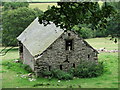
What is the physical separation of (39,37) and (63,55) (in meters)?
3.60

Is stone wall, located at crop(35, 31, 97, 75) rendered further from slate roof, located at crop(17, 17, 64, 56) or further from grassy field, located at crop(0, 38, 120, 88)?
grassy field, located at crop(0, 38, 120, 88)

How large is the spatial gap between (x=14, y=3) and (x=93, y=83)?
3899 centimetres

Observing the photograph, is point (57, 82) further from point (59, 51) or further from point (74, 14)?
point (74, 14)

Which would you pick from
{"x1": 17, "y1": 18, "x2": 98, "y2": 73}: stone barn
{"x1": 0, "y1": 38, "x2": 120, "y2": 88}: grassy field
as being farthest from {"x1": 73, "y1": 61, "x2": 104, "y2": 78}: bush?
{"x1": 0, "y1": 38, "x2": 120, "y2": 88}: grassy field

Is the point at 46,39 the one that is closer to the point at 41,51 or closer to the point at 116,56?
the point at 41,51

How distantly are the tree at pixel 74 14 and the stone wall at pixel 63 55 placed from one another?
57.1 feet

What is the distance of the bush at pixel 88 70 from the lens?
82.6 feet

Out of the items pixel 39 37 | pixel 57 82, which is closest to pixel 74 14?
pixel 57 82

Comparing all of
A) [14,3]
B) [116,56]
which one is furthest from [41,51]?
[14,3]

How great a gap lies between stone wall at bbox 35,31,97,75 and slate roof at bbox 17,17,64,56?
0.48 metres

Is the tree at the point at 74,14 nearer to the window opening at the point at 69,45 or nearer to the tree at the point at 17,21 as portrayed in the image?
the window opening at the point at 69,45

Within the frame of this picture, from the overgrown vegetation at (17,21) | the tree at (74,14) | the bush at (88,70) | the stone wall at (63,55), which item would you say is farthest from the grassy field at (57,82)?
the overgrown vegetation at (17,21)

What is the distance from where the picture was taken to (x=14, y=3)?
58.8 m

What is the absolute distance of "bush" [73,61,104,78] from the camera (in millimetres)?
25172
